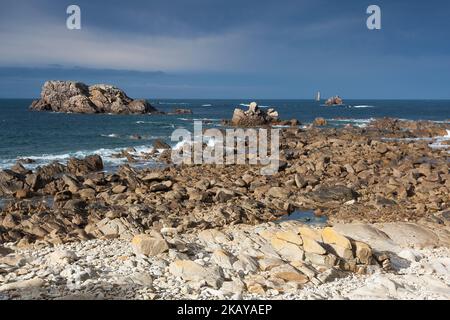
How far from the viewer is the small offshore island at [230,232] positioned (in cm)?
1170

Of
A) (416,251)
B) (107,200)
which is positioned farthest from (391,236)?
(107,200)

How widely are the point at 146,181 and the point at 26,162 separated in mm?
14782

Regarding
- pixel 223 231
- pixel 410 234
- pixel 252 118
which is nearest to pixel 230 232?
pixel 223 231

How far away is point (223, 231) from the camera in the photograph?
1794 centimetres

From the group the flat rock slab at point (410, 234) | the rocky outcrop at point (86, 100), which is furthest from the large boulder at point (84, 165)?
the rocky outcrop at point (86, 100)

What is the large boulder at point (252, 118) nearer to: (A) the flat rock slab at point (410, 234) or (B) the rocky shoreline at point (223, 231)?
(B) the rocky shoreline at point (223, 231)

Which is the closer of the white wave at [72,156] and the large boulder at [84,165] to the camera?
the large boulder at [84,165]

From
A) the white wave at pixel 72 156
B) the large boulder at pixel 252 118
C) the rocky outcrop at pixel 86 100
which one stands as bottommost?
the white wave at pixel 72 156

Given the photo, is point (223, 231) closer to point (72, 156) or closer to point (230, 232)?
point (230, 232)

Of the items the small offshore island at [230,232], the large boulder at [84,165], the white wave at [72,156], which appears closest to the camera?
the small offshore island at [230,232]

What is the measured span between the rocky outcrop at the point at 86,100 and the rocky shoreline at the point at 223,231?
84416 mm

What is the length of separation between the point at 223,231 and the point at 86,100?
106 m

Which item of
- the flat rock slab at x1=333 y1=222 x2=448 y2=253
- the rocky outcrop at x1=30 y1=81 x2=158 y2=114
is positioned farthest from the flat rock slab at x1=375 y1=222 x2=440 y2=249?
the rocky outcrop at x1=30 y1=81 x2=158 y2=114

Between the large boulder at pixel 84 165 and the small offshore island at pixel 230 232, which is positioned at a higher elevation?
the large boulder at pixel 84 165
